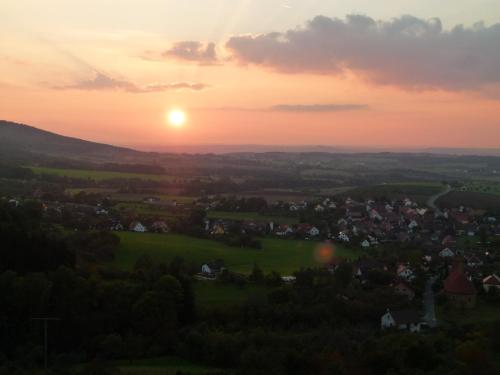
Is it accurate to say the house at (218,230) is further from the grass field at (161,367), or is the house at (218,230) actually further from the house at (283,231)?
the grass field at (161,367)

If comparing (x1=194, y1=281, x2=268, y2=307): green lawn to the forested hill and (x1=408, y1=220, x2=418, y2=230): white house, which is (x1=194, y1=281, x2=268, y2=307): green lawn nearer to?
(x1=408, y1=220, x2=418, y2=230): white house

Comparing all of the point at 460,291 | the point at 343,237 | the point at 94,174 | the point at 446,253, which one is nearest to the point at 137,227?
the point at 343,237

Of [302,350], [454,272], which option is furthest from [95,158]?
[302,350]

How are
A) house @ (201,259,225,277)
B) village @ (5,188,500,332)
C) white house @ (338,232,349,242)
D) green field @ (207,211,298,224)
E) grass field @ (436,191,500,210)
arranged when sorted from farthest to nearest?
grass field @ (436,191,500,210) → green field @ (207,211,298,224) → white house @ (338,232,349,242) → house @ (201,259,225,277) → village @ (5,188,500,332)

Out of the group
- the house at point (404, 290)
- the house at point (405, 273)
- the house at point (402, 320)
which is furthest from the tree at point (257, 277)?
the house at point (405, 273)

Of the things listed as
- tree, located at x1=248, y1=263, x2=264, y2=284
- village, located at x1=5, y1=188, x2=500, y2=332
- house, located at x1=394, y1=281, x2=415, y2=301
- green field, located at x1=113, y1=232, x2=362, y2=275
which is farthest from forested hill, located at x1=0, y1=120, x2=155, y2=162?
house, located at x1=394, y1=281, x2=415, y2=301
